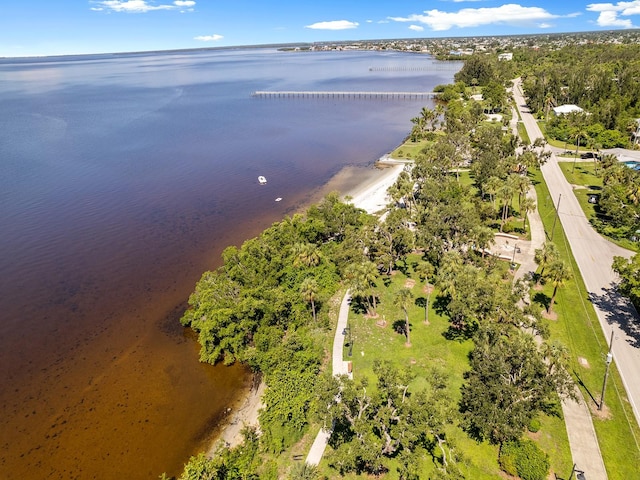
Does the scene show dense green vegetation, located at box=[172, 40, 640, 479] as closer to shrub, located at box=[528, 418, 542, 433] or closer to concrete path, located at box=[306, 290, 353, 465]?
shrub, located at box=[528, 418, 542, 433]

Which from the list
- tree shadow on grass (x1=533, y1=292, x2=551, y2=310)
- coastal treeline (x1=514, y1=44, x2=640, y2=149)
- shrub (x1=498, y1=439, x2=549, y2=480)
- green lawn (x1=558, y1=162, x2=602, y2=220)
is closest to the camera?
shrub (x1=498, y1=439, x2=549, y2=480)

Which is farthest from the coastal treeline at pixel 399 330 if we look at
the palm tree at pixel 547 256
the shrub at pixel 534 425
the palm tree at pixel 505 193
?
the palm tree at pixel 547 256

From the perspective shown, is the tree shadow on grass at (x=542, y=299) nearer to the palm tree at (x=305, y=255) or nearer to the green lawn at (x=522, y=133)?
the palm tree at (x=305, y=255)

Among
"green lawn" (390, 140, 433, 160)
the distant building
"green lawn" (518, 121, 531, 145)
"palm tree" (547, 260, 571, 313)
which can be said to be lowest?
"green lawn" (390, 140, 433, 160)

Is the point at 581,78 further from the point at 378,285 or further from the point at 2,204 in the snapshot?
the point at 2,204

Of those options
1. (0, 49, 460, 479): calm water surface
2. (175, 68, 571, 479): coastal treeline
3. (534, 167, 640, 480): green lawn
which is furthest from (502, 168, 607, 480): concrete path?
(0, 49, 460, 479): calm water surface

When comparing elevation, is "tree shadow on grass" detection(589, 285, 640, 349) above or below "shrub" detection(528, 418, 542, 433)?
above
